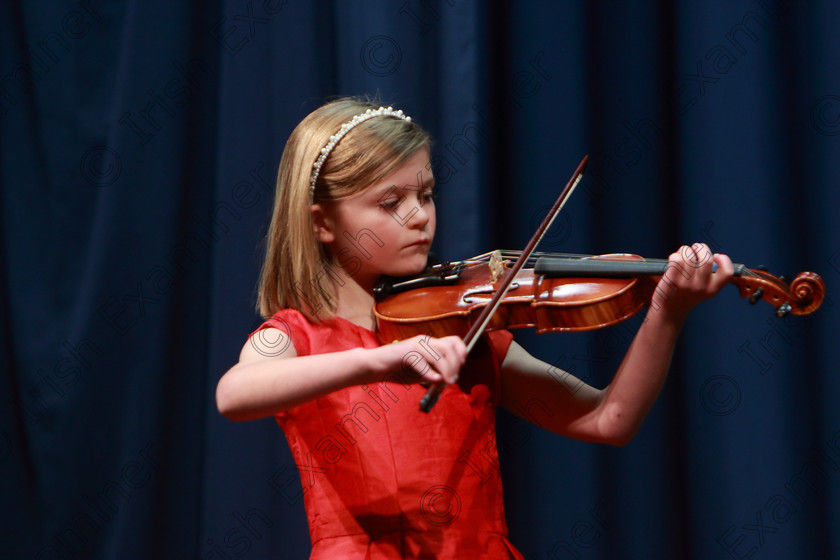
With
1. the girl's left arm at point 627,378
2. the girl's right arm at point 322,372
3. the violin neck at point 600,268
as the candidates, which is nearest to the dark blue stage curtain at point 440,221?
the girl's left arm at point 627,378

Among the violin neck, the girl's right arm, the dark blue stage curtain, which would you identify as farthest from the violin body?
the dark blue stage curtain

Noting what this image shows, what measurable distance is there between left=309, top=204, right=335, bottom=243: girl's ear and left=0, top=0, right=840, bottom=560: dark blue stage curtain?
1.28ft

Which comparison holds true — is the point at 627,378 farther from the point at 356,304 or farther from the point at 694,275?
the point at 356,304

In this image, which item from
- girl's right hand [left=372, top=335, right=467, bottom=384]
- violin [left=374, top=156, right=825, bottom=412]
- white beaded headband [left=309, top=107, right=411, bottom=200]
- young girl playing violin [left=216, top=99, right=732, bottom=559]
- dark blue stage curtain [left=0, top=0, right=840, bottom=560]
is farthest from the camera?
dark blue stage curtain [left=0, top=0, right=840, bottom=560]

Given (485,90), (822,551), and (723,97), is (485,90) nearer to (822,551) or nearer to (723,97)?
(723,97)

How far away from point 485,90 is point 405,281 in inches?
22.4

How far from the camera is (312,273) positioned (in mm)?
1057

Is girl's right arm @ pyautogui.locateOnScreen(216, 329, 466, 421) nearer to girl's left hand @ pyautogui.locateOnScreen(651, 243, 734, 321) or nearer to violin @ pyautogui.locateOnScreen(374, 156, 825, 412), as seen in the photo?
violin @ pyautogui.locateOnScreen(374, 156, 825, 412)

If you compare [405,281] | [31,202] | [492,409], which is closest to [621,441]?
[492,409]

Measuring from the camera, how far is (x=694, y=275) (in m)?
0.85

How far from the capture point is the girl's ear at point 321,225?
3.48 feet

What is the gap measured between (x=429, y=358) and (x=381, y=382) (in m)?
0.25

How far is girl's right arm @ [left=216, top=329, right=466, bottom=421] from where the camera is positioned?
725 millimetres

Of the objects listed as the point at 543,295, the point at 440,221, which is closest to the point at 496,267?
the point at 543,295
